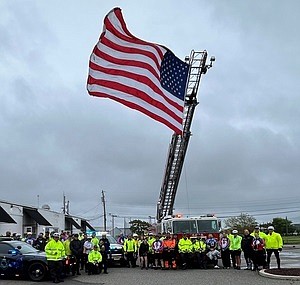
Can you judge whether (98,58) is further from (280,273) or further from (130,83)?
(280,273)

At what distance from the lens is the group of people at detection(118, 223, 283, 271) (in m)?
18.2

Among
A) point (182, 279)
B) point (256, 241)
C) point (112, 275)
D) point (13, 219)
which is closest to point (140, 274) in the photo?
point (112, 275)

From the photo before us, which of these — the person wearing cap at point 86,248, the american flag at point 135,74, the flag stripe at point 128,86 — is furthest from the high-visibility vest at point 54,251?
the flag stripe at point 128,86

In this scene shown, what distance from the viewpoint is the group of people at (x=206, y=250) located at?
18.2 metres

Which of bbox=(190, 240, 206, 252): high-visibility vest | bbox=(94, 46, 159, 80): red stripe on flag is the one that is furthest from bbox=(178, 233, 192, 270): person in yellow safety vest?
bbox=(94, 46, 159, 80): red stripe on flag

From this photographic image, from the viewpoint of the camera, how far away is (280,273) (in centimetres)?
1559

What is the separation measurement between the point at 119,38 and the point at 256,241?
10.7 m

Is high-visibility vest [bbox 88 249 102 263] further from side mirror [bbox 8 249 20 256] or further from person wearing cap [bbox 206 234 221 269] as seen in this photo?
person wearing cap [bbox 206 234 221 269]

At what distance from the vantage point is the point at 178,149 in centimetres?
2652

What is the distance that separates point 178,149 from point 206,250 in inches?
285

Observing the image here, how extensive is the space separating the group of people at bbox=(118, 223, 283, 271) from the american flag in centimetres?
921

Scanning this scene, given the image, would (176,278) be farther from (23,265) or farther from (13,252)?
(13,252)

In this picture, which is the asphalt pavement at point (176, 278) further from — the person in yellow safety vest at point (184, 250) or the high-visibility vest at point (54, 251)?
the person in yellow safety vest at point (184, 250)

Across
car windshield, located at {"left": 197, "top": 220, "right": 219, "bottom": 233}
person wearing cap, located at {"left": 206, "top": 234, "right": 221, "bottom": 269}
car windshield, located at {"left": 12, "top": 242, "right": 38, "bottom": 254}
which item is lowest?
person wearing cap, located at {"left": 206, "top": 234, "right": 221, "bottom": 269}
